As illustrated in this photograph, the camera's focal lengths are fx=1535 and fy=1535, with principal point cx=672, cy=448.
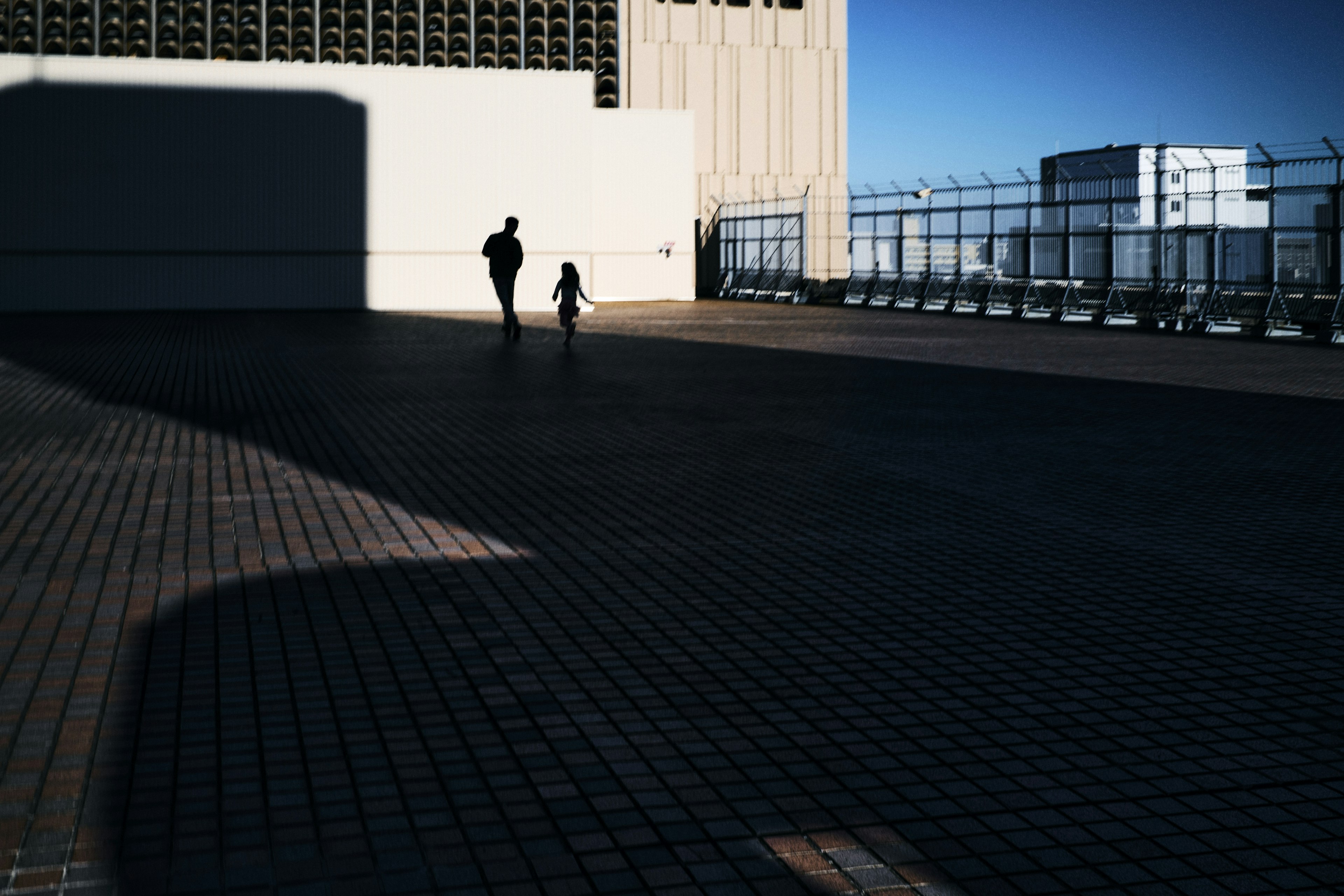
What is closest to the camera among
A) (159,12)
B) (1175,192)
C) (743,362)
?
(743,362)

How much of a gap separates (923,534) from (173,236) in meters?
28.3

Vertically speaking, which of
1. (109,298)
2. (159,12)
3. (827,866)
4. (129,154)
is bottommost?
(827,866)

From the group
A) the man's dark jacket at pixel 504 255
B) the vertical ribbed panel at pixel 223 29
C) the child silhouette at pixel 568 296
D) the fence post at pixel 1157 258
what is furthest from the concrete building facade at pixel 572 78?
the child silhouette at pixel 568 296

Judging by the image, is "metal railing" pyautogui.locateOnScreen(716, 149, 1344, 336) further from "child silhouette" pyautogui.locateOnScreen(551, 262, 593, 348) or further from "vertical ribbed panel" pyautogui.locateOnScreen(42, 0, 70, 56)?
"vertical ribbed panel" pyautogui.locateOnScreen(42, 0, 70, 56)

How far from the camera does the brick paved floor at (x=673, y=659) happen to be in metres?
3.29

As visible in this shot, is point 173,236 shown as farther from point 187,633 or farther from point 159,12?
point 187,633

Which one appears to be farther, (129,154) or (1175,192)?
(129,154)

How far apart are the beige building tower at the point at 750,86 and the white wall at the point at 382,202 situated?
13429 millimetres

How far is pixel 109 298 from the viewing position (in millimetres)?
32000

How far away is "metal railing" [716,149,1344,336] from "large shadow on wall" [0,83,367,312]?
1146 centimetres

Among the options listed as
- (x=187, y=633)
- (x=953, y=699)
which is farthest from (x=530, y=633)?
(x=953, y=699)

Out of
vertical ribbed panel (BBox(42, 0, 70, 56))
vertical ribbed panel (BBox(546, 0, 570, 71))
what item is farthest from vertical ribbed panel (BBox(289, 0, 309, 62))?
vertical ribbed panel (BBox(546, 0, 570, 71))

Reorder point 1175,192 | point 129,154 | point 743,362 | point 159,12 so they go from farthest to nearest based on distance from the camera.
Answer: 1. point 159,12
2. point 129,154
3. point 1175,192
4. point 743,362

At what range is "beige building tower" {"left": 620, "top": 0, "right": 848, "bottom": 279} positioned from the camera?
48.0 meters
